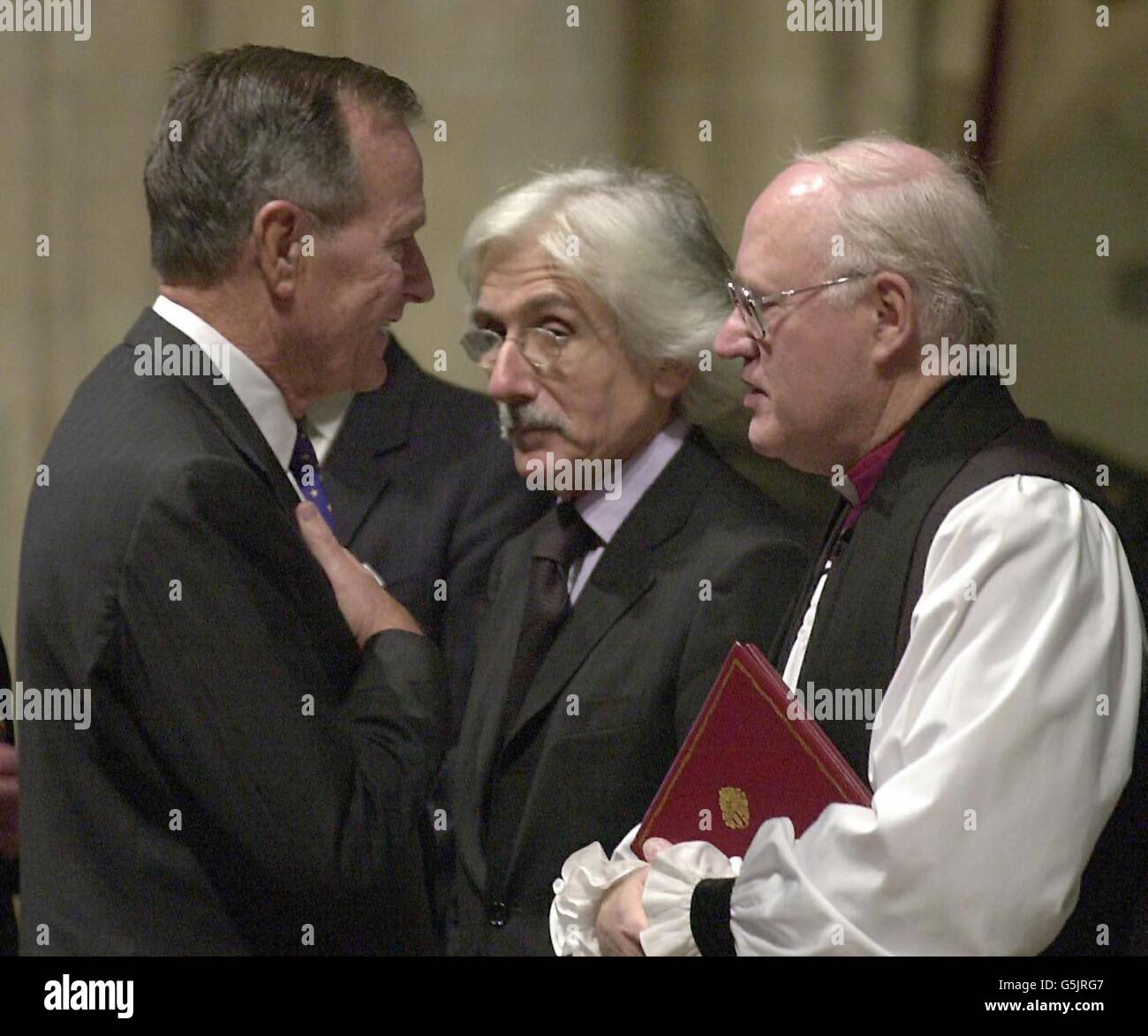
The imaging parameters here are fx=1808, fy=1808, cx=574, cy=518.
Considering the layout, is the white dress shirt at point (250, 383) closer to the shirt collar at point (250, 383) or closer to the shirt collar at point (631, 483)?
the shirt collar at point (250, 383)

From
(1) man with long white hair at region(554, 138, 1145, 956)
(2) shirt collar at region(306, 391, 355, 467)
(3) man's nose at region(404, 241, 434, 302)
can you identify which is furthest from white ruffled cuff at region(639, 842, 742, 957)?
(2) shirt collar at region(306, 391, 355, 467)

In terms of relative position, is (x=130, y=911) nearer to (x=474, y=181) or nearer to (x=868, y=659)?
(x=868, y=659)

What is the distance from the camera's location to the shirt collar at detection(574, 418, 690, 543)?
11.1 feet

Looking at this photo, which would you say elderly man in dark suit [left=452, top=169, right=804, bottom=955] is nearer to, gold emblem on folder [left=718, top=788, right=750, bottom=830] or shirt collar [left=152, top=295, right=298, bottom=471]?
gold emblem on folder [left=718, top=788, right=750, bottom=830]

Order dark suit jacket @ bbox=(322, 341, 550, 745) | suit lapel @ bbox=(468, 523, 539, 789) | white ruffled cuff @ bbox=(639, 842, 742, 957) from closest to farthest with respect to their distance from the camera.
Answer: white ruffled cuff @ bbox=(639, 842, 742, 957) → suit lapel @ bbox=(468, 523, 539, 789) → dark suit jacket @ bbox=(322, 341, 550, 745)

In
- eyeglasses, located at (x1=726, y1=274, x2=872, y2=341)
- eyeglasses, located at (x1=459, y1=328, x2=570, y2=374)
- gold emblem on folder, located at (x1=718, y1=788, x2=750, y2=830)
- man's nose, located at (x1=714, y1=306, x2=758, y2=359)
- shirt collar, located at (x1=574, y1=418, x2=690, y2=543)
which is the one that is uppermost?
eyeglasses, located at (x1=726, y1=274, x2=872, y2=341)

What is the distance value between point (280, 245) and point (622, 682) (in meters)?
1.02

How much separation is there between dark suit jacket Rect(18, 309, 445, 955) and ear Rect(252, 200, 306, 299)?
19cm

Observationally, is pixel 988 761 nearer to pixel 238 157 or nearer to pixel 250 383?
pixel 250 383

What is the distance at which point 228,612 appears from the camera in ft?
7.63

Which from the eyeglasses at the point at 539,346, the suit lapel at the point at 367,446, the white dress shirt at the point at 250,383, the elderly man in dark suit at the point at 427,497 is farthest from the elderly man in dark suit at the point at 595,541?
the white dress shirt at the point at 250,383

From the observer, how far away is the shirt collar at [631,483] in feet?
11.1

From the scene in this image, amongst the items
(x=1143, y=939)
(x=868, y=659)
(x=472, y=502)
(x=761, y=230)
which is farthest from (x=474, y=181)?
(x=1143, y=939)

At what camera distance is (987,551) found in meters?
2.26
